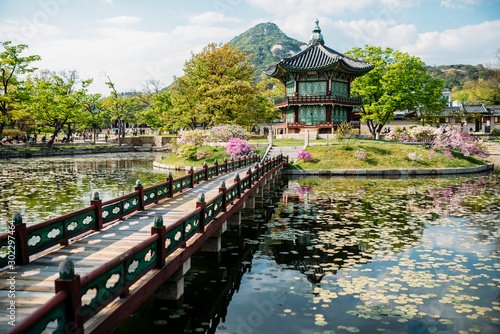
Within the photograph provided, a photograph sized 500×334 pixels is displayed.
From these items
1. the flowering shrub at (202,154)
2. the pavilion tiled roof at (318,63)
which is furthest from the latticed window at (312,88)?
the flowering shrub at (202,154)

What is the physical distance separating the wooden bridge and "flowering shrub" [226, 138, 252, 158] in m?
24.6

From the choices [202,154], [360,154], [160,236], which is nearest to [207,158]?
[202,154]

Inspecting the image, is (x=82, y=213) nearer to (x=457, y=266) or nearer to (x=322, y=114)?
(x=457, y=266)

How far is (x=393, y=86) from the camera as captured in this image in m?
48.8

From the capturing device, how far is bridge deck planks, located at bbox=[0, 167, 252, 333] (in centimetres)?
593

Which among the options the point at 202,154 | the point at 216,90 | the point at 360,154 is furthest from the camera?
the point at 216,90

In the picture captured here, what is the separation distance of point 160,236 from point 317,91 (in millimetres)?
44937

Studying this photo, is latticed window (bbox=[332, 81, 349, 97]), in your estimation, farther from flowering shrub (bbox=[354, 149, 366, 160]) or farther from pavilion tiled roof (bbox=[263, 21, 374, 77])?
flowering shrub (bbox=[354, 149, 366, 160])

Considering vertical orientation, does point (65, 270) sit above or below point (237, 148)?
below

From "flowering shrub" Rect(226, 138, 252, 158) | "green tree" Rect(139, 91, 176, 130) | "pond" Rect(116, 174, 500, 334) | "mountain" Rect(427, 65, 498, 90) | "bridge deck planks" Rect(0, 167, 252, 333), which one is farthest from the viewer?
"mountain" Rect(427, 65, 498, 90)

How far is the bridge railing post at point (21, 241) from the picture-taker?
7.24 m

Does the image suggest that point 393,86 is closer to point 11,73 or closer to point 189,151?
point 189,151

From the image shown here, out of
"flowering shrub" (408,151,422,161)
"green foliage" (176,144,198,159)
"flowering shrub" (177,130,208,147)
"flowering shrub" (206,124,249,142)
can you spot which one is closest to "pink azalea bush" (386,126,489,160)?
"flowering shrub" (408,151,422,161)

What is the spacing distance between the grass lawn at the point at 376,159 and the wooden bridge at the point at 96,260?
24.7m
